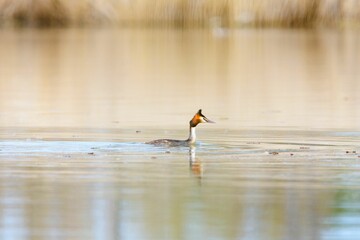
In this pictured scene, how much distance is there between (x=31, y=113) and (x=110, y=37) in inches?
769

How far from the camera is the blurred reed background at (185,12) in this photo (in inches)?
1446

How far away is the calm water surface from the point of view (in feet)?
26.6

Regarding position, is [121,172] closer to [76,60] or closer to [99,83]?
[99,83]

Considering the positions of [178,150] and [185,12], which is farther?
[185,12]

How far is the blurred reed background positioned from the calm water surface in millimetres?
8847

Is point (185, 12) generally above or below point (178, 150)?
above

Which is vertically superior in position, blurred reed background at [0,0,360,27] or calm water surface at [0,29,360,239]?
blurred reed background at [0,0,360,27]

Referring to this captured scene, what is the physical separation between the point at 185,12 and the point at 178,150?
26.2 m

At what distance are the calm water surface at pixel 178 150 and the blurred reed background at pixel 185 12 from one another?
8.85m

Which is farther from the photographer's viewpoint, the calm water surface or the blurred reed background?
the blurred reed background

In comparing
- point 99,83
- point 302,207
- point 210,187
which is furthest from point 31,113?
point 302,207

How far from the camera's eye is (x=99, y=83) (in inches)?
866

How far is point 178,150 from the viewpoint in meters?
12.1

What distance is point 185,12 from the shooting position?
125ft
